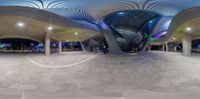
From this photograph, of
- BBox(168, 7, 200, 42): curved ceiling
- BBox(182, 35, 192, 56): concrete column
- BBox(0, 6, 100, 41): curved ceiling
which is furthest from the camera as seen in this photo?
BBox(182, 35, 192, 56): concrete column

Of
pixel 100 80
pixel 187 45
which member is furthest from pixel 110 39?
pixel 100 80

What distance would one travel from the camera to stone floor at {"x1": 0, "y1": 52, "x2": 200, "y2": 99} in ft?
31.9

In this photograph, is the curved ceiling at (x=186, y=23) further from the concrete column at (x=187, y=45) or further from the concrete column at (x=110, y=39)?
the concrete column at (x=110, y=39)

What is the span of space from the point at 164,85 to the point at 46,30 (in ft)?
47.8

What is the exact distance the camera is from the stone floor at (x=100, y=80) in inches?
383

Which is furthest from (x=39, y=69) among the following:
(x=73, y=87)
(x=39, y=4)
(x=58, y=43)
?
(x=58, y=43)

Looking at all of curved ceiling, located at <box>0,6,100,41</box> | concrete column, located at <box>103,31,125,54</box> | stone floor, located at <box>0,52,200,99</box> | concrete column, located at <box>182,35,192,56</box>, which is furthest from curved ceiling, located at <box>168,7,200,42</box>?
concrete column, located at <box>103,31,125,54</box>

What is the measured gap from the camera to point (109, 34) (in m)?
34.2

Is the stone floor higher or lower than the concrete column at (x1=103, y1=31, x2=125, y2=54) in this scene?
lower

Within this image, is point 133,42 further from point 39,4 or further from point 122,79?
point 122,79

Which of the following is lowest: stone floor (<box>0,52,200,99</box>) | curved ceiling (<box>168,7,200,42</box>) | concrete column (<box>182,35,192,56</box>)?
stone floor (<box>0,52,200,99</box>)

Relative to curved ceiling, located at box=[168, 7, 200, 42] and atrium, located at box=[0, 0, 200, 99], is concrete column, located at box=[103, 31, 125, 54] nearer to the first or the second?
atrium, located at box=[0, 0, 200, 99]

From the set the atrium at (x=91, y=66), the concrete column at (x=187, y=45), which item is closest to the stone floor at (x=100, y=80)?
the atrium at (x=91, y=66)

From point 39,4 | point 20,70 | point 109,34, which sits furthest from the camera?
point 109,34
